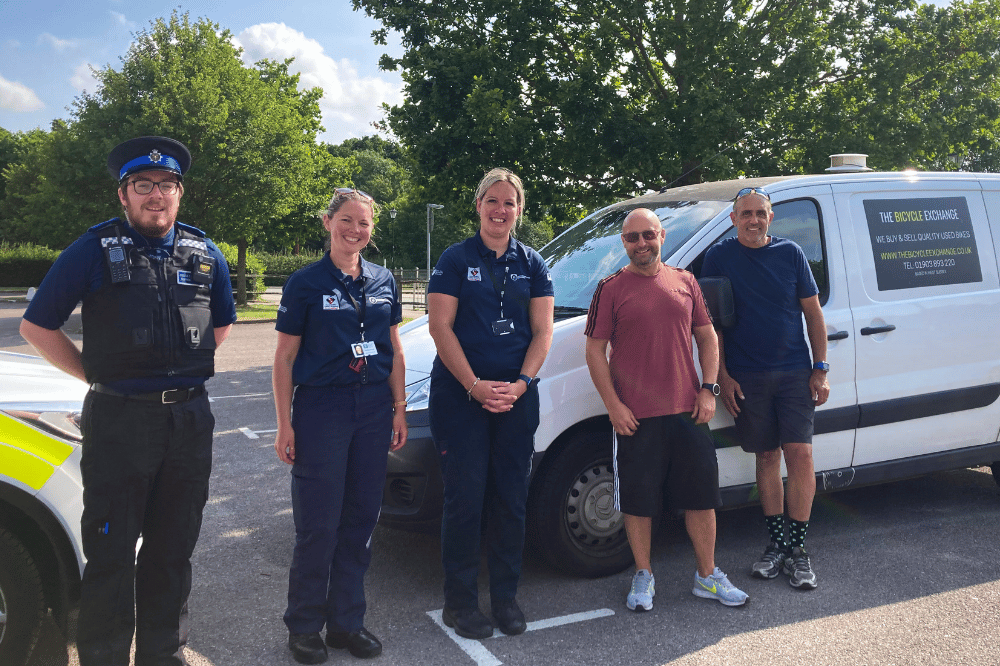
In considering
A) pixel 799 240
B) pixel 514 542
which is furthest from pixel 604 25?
pixel 514 542

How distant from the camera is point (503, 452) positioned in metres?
3.41

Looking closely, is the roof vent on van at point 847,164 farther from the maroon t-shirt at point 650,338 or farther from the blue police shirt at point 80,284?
the blue police shirt at point 80,284

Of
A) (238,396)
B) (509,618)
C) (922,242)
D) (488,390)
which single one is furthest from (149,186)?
→ (238,396)

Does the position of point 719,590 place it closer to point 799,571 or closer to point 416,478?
point 799,571

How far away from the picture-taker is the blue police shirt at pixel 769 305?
392cm

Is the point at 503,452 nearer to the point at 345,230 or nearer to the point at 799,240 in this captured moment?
the point at 345,230

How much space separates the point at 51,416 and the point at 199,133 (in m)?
23.7

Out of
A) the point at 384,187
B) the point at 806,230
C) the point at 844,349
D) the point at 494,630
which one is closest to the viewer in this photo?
the point at 494,630

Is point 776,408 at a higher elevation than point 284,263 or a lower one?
lower

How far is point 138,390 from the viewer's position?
2719 millimetres

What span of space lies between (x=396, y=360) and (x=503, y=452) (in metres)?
0.60

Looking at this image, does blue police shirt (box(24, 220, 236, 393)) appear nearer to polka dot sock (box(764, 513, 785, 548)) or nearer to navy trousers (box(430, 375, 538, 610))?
navy trousers (box(430, 375, 538, 610))

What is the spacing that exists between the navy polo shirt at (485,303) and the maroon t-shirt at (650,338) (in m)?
0.42

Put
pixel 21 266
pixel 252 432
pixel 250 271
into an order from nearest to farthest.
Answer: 1. pixel 252 432
2. pixel 250 271
3. pixel 21 266
